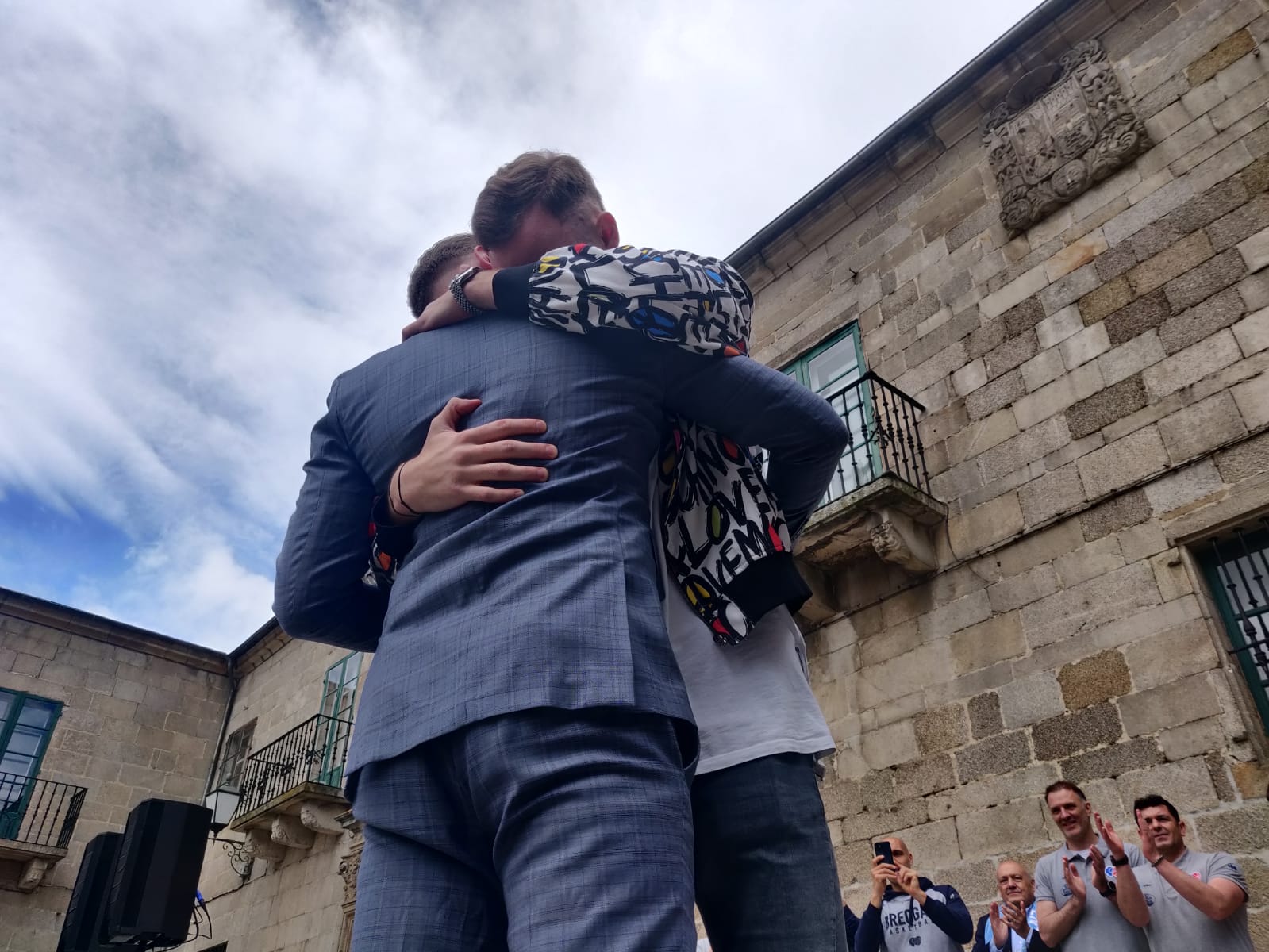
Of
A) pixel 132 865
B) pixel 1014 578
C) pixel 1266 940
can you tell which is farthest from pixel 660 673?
pixel 132 865

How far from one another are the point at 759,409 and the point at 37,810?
16.8 metres

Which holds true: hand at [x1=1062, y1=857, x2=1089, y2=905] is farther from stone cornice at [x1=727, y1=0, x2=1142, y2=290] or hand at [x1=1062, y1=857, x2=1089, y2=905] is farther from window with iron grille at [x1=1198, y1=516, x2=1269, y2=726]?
stone cornice at [x1=727, y1=0, x2=1142, y2=290]

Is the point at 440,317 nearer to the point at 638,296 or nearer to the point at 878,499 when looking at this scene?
the point at 638,296

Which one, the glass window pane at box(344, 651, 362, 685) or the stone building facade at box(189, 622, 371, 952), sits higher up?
the glass window pane at box(344, 651, 362, 685)

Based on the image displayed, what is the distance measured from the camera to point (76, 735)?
605 inches

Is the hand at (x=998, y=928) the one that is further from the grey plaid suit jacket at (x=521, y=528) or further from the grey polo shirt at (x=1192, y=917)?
the grey plaid suit jacket at (x=521, y=528)

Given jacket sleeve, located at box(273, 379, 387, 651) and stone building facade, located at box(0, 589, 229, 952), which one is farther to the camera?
stone building facade, located at box(0, 589, 229, 952)

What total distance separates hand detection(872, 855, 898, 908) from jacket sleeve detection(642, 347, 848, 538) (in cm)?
425

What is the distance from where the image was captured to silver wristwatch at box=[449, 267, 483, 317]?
57.7 inches

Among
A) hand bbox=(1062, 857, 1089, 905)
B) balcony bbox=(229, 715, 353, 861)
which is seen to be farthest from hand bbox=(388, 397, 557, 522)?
balcony bbox=(229, 715, 353, 861)

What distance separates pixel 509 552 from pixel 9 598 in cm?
1785

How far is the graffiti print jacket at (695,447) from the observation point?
1.30 m

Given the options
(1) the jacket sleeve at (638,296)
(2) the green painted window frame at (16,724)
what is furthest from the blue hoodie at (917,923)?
(2) the green painted window frame at (16,724)

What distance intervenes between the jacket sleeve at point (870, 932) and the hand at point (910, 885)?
0.19 m
